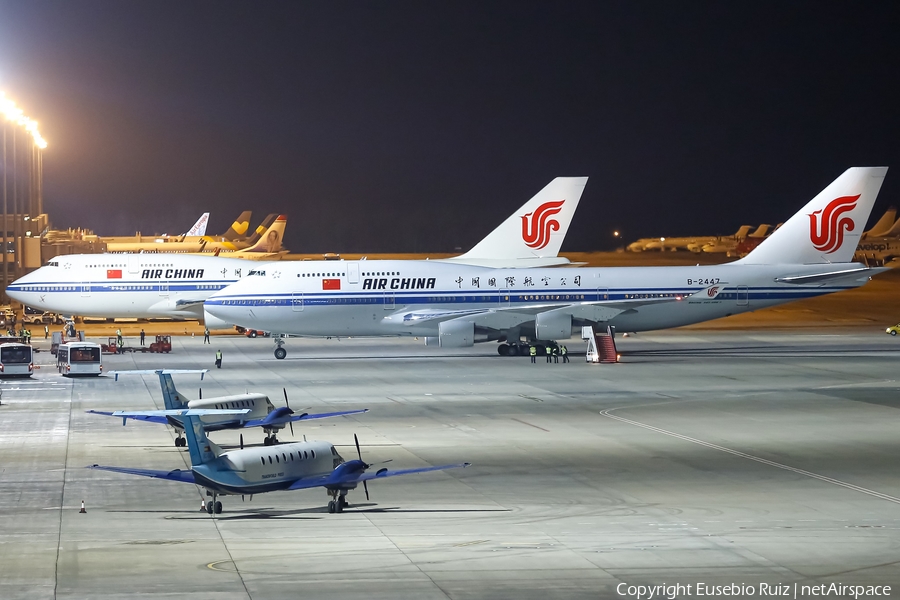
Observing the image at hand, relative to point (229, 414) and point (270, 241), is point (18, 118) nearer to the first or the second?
point (270, 241)

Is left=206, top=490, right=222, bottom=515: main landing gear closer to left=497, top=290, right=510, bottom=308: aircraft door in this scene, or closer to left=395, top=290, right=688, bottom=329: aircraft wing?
left=395, top=290, right=688, bottom=329: aircraft wing

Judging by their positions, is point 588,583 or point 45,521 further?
point 45,521

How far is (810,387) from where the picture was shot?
162ft

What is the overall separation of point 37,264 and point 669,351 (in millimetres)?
61949

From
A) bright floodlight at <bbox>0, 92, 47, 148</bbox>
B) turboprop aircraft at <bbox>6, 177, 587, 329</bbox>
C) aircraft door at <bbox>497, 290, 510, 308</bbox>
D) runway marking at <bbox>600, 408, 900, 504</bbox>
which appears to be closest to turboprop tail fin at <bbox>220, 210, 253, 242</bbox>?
bright floodlight at <bbox>0, 92, 47, 148</bbox>

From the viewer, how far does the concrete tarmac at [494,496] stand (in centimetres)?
1962

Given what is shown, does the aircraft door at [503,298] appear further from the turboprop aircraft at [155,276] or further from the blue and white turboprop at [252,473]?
the blue and white turboprop at [252,473]

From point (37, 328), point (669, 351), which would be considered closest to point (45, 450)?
point (669, 351)

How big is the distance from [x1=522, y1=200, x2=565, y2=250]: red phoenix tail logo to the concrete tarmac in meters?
29.6

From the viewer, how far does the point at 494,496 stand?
87.6ft

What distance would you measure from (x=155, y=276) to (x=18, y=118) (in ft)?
125

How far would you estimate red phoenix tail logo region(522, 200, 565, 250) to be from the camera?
82.4 meters

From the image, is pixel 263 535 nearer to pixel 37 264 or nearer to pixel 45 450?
pixel 45 450

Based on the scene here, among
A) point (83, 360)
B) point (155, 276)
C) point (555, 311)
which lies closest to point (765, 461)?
point (555, 311)
